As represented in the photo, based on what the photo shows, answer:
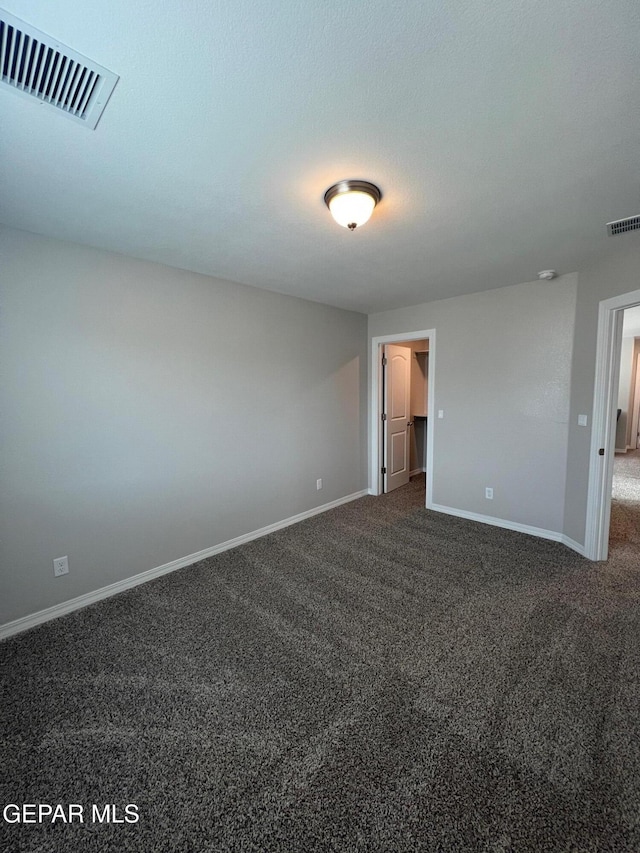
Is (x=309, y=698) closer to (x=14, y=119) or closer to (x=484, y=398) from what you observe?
(x=14, y=119)

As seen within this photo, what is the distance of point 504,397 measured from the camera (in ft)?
12.0

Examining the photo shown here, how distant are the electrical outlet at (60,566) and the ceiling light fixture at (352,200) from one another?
2.82 m

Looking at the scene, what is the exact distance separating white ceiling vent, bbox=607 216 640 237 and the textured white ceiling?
0.26 feet

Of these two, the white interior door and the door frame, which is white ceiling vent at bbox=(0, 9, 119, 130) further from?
the white interior door

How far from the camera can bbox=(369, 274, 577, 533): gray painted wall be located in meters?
3.33

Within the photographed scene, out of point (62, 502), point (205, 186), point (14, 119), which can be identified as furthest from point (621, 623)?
point (14, 119)

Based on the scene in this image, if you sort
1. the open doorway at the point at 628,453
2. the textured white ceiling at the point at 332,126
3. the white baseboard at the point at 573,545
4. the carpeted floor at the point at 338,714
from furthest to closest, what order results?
the open doorway at the point at 628,453 → the white baseboard at the point at 573,545 → the carpeted floor at the point at 338,714 → the textured white ceiling at the point at 332,126

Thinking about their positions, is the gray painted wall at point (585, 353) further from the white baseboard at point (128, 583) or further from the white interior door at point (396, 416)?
the white baseboard at point (128, 583)

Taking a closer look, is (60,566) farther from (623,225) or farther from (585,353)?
(585,353)

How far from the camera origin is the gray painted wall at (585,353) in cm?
259

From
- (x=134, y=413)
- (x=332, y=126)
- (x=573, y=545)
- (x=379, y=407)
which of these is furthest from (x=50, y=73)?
(x=573, y=545)

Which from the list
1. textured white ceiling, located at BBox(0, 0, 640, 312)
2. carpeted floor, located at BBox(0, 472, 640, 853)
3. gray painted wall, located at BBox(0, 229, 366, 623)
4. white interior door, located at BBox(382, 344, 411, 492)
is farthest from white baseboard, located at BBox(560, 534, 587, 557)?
gray painted wall, located at BBox(0, 229, 366, 623)

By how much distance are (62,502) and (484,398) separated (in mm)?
3924

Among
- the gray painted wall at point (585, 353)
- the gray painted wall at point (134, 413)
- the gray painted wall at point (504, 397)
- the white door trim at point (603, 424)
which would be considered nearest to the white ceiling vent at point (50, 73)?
the gray painted wall at point (134, 413)
